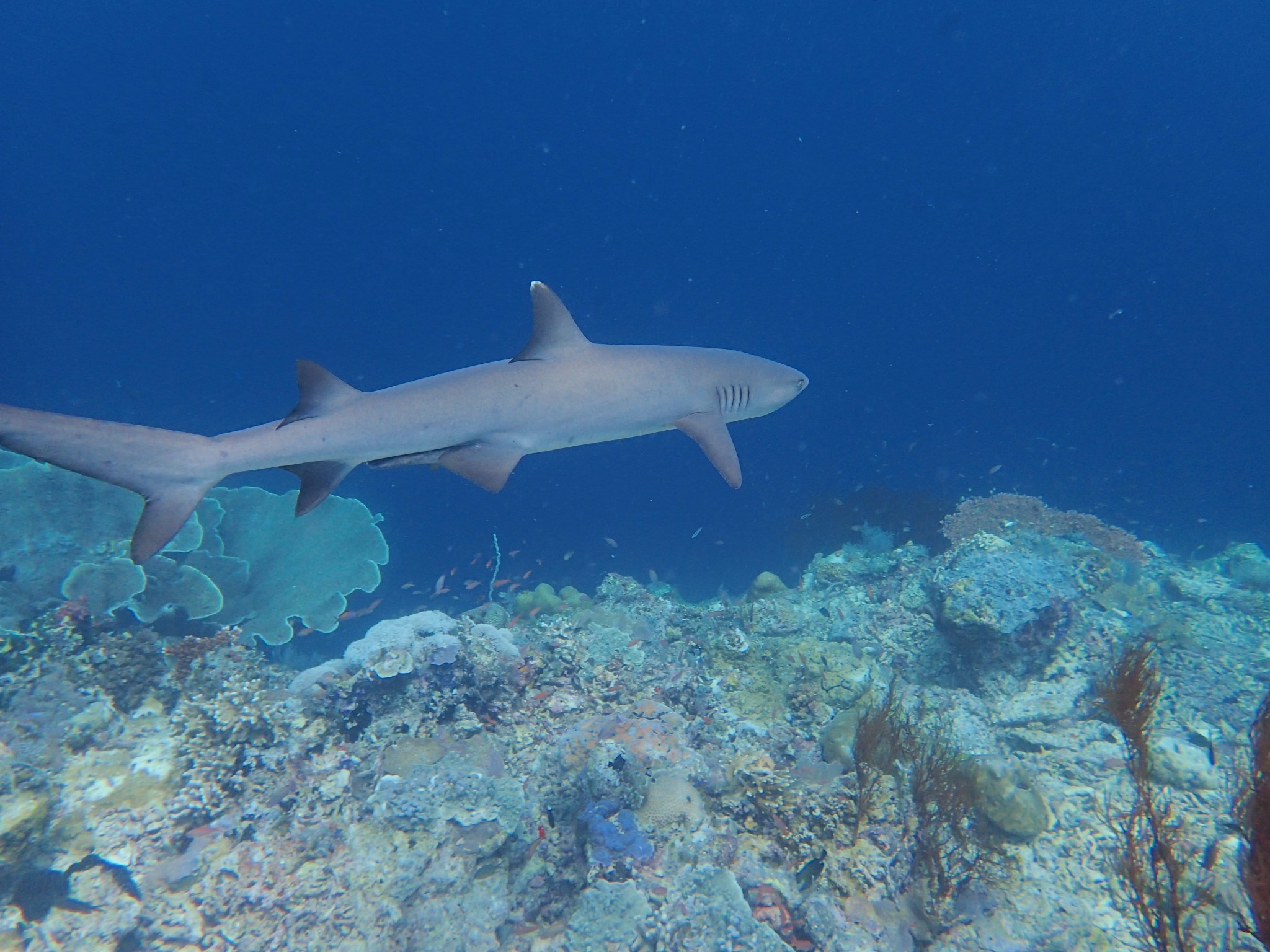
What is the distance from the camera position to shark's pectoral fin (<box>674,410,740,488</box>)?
4.66 metres

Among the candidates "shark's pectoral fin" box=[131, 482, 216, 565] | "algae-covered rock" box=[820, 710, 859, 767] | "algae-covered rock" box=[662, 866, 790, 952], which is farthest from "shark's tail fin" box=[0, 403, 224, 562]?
"algae-covered rock" box=[820, 710, 859, 767]

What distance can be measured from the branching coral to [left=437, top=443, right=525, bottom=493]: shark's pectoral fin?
16.6ft

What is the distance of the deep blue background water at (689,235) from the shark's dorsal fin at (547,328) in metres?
17.1

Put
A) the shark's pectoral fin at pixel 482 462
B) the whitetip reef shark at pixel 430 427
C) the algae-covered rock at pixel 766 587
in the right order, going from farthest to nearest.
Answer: the algae-covered rock at pixel 766 587, the shark's pectoral fin at pixel 482 462, the whitetip reef shark at pixel 430 427

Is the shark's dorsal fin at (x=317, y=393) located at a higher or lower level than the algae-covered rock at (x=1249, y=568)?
A: lower

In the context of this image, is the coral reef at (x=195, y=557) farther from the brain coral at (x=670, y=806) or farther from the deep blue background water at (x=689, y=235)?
the deep blue background water at (x=689, y=235)

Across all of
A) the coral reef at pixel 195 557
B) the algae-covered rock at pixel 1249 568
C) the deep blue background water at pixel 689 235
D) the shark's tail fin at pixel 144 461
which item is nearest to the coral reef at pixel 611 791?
the coral reef at pixel 195 557

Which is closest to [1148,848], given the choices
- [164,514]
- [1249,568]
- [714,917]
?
[714,917]

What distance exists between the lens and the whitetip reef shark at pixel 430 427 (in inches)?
126

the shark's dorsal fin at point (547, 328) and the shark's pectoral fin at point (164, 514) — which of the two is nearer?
the shark's pectoral fin at point (164, 514)

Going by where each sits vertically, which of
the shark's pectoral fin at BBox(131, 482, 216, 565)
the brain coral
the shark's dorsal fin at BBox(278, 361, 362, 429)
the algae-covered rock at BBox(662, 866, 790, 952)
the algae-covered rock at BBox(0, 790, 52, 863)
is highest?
the shark's dorsal fin at BBox(278, 361, 362, 429)

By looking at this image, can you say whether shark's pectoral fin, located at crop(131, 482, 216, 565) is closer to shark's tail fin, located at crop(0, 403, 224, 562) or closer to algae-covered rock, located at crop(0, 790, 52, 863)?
shark's tail fin, located at crop(0, 403, 224, 562)

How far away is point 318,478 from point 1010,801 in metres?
6.04

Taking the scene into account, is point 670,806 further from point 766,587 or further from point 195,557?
point 195,557
